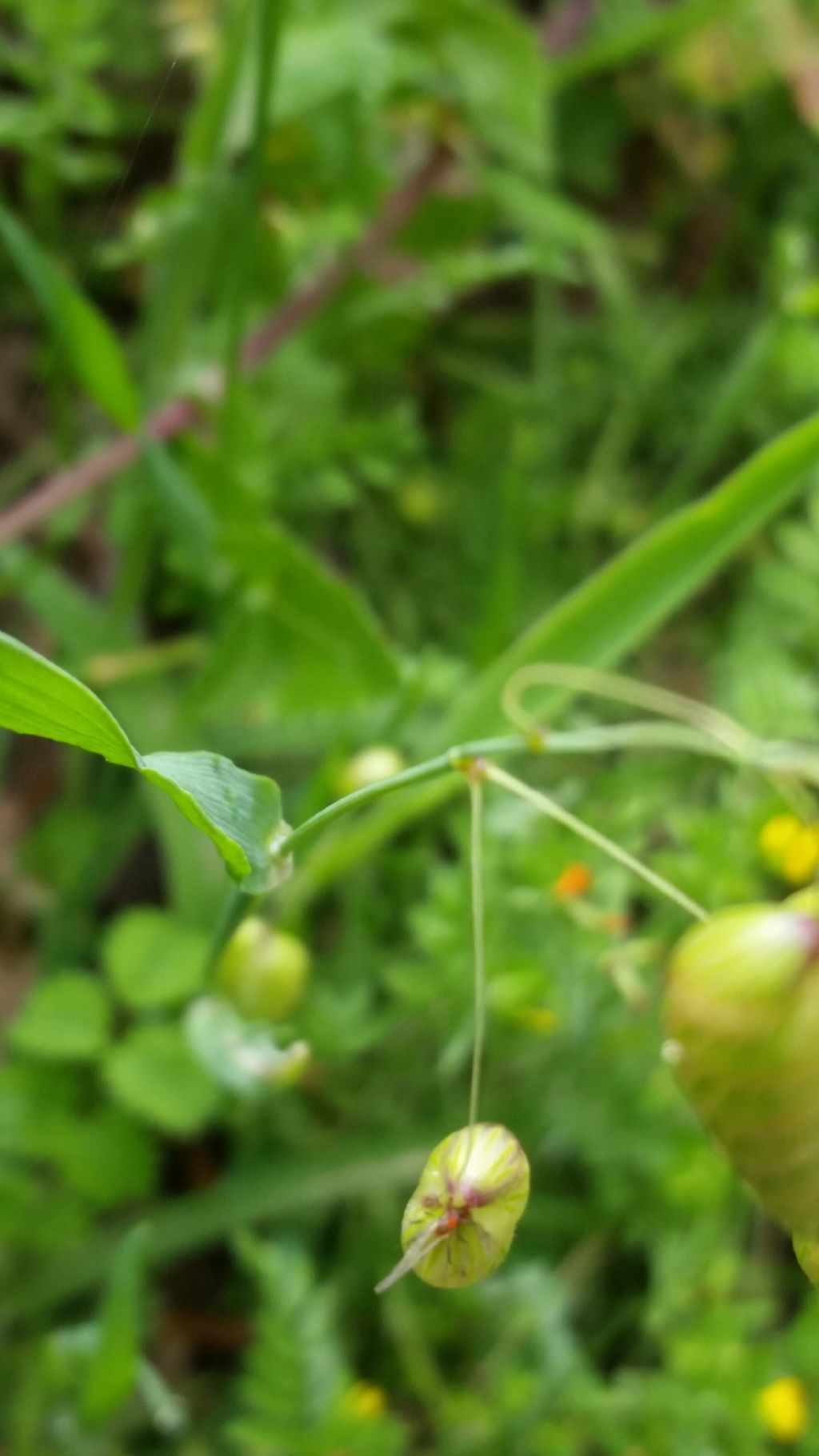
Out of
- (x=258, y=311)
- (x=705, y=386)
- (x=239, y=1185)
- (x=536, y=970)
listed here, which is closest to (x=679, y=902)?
(x=536, y=970)

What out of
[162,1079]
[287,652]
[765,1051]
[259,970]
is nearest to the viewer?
[765,1051]

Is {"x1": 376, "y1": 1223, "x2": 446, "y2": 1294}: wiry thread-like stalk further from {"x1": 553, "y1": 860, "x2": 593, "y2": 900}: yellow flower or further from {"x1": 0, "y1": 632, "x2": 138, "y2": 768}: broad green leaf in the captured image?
{"x1": 553, "y1": 860, "x2": 593, "y2": 900}: yellow flower

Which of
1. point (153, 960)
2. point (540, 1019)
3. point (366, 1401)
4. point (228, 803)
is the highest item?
point (228, 803)

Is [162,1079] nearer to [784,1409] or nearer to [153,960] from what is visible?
[153,960]

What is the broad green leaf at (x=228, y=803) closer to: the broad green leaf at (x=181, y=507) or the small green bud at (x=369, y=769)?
the small green bud at (x=369, y=769)

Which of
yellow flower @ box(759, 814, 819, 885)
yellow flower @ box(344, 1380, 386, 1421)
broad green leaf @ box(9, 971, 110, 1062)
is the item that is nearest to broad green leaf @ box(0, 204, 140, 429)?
broad green leaf @ box(9, 971, 110, 1062)

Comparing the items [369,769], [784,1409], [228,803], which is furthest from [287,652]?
[784,1409]

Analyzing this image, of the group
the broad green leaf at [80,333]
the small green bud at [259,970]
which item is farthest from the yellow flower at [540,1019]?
the broad green leaf at [80,333]
